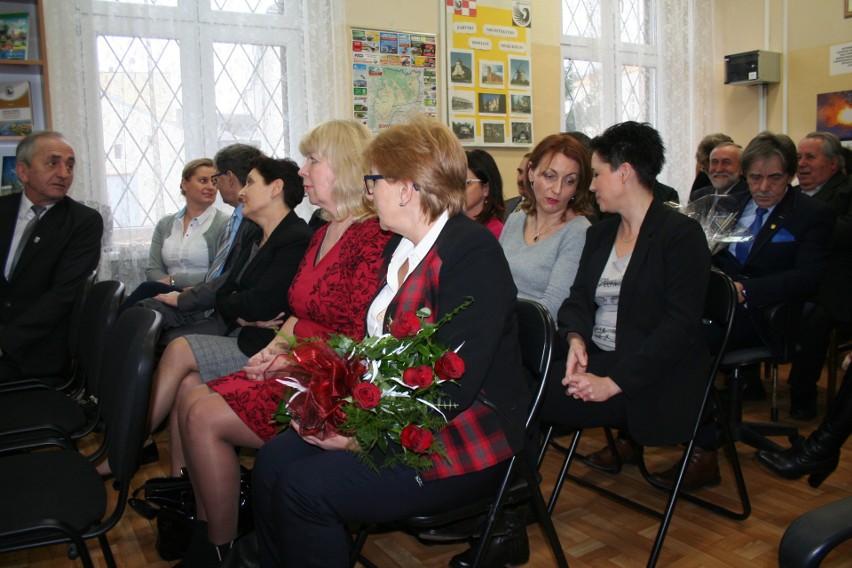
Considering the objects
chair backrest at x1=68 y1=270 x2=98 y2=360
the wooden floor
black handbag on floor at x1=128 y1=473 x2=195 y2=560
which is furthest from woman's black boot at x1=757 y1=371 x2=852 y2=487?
chair backrest at x1=68 y1=270 x2=98 y2=360

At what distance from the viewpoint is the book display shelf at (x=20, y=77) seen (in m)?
3.96

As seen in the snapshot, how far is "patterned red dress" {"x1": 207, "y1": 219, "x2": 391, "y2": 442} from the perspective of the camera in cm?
212

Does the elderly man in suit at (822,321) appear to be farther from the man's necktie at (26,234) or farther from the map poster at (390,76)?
the man's necktie at (26,234)

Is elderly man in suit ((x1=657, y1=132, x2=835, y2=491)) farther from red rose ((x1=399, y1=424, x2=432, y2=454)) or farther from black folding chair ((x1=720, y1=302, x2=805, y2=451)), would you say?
red rose ((x1=399, y1=424, x2=432, y2=454))

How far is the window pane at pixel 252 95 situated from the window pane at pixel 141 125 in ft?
0.98

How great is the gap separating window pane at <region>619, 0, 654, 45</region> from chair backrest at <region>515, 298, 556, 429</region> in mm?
5206

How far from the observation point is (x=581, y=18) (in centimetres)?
616

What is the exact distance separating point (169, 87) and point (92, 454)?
10.7 ft

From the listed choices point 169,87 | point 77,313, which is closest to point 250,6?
point 169,87

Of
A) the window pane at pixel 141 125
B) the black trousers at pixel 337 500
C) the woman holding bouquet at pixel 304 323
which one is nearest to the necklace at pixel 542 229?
the woman holding bouquet at pixel 304 323

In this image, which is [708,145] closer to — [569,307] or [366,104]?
[366,104]

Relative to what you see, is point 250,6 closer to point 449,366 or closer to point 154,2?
point 154,2

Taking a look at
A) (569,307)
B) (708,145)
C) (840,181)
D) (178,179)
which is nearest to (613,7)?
(708,145)

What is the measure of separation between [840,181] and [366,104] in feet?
10.2
